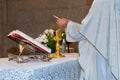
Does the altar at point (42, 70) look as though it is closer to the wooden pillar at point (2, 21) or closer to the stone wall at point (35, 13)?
the stone wall at point (35, 13)

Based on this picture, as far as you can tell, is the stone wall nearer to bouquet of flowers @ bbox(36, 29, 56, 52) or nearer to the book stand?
bouquet of flowers @ bbox(36, 29, 56, 52)

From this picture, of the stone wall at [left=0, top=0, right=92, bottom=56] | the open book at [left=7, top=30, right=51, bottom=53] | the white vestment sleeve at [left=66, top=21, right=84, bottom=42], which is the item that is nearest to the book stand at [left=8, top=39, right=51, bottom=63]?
the open book at [left=7, top=30, right=51, bottom=53]

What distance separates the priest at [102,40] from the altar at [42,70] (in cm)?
13

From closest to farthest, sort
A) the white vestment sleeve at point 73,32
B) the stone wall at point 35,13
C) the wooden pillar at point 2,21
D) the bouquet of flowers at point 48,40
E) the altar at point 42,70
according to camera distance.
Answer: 1. the altar at point 42,70
2. the white vestment sleeve at point 73,32
3. the bouquet of flowers at point 48,40
4. the stone wall at point 35,13
5. the wooden pillar at point 2,21

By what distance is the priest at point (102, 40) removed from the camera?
5.19 ft

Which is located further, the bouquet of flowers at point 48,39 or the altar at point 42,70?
the bouquet of flowers at point 48,39

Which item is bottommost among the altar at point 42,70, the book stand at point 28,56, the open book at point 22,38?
the altar at point 42,70

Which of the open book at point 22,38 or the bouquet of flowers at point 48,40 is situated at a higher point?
the open book at point 22,38

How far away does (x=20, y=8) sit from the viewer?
178 inches

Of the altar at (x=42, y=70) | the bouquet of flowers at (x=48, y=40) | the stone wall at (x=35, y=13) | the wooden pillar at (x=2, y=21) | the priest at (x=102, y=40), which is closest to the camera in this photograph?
the altar at (x=42, y=70)

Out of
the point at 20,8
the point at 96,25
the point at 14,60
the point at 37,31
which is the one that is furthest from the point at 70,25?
the point at 20,8

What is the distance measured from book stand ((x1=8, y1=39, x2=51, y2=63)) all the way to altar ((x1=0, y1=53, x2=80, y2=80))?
0.10 feet

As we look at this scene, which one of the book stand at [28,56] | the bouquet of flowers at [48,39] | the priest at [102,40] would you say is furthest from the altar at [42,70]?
the bouquet of flowers at [48,39]

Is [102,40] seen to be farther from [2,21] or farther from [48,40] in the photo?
[2,21]
